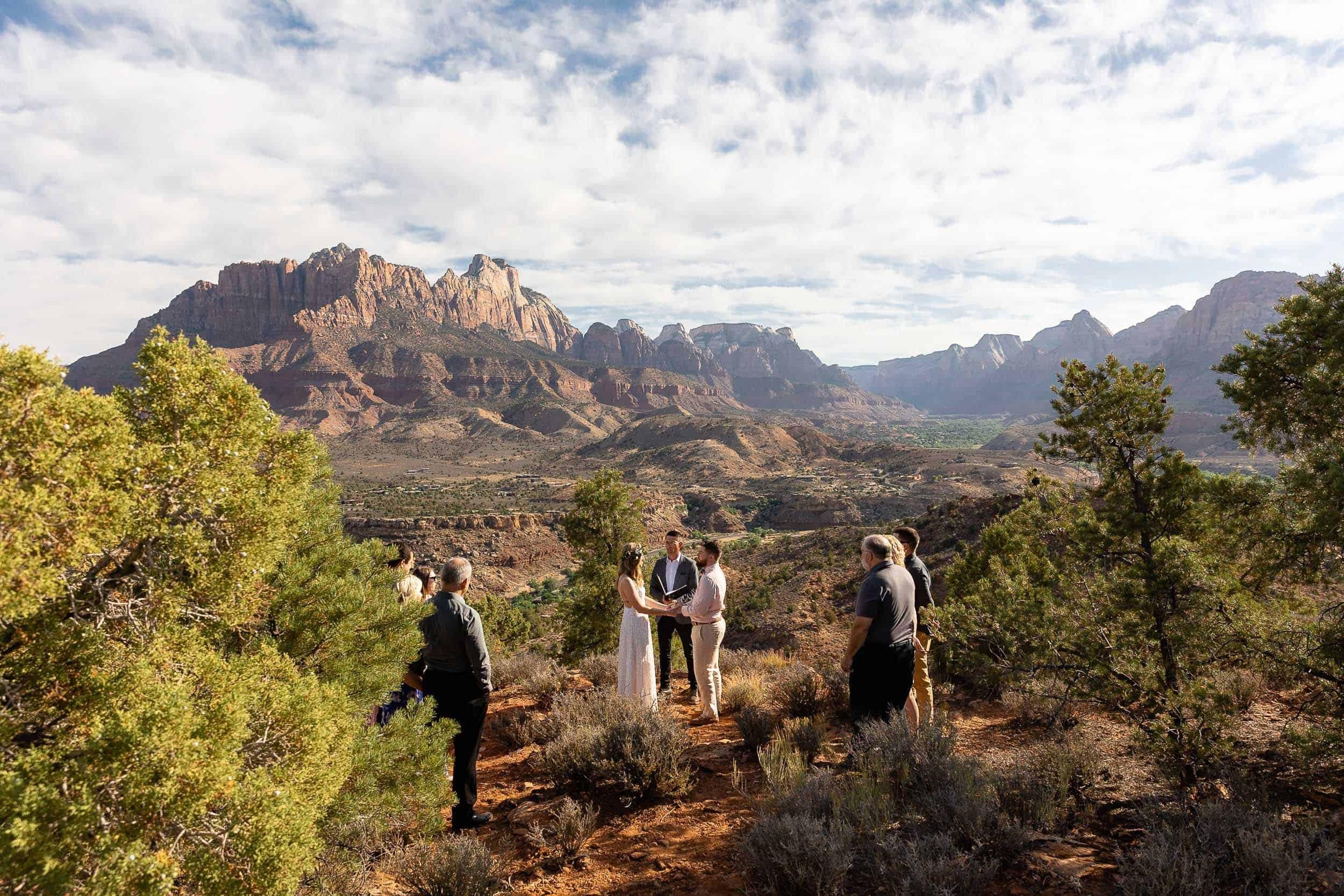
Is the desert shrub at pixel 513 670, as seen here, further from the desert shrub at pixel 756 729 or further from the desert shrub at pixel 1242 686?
the desert shrub at pixel 1242 686

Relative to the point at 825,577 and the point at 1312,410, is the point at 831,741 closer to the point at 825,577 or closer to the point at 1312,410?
the point at 1312,410

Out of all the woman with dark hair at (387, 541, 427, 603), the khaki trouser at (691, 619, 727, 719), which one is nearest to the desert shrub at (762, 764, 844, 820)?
the khaki trouser at (691, 619, 727, 719)

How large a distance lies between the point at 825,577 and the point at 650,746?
20.2 metres

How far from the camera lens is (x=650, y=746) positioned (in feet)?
15.6

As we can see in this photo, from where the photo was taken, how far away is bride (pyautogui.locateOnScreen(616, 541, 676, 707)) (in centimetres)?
583

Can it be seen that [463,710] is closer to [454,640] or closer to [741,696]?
[454,640]

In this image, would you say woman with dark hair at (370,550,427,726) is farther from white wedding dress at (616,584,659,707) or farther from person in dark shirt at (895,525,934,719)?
person in dark shirt at (895,525,934,719)

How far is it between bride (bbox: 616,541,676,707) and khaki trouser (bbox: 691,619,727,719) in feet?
1.54

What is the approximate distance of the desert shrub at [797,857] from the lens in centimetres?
316

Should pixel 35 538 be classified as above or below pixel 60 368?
below

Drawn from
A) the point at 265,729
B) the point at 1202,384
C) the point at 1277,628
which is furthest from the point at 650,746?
the point at 1202,384

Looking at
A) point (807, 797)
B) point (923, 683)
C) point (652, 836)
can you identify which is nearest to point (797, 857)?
point (807, 797)

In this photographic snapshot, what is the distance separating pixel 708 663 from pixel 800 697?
105cm

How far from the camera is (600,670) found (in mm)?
8273
